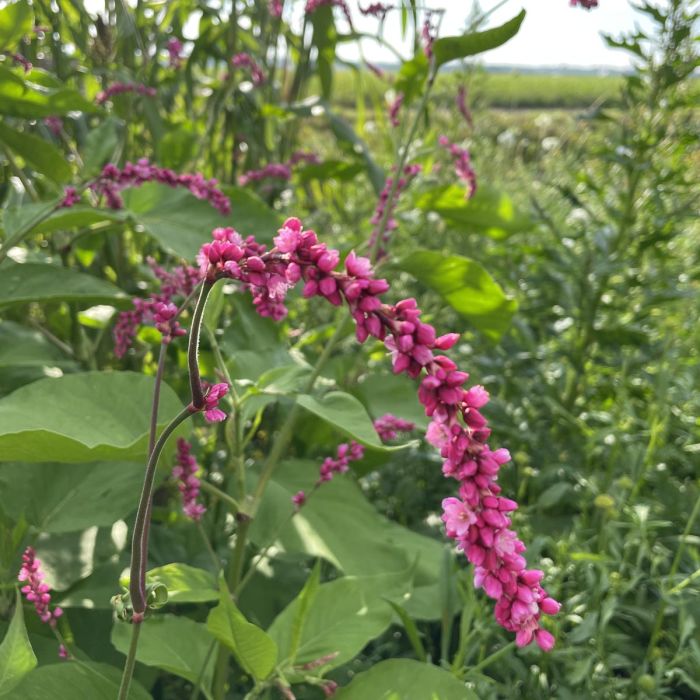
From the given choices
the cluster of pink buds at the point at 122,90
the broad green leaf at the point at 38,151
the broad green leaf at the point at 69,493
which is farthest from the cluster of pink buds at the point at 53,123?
the broad green leaf at the point at 69,493

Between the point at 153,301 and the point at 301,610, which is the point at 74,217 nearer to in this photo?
the point at 153,301

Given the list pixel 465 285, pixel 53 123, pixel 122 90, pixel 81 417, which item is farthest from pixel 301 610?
pixel 53 123

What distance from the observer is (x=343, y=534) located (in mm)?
1023

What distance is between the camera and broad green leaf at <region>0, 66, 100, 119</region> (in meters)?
1.01

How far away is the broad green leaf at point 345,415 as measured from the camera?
25.0 inches

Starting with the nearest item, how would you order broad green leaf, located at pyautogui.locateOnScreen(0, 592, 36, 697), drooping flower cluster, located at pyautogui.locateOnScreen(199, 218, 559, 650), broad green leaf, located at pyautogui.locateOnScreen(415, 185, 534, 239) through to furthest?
drooping flower cluster, located at pyautogui.locateOnScreen(199, 218, 559, 650) < broad green leaf, located at pyautogui.locateOnScreen(0, 592, 36, 697) < broad green leaf, located at pyautogui.locateOnScreen(415, 185, 534, 239)

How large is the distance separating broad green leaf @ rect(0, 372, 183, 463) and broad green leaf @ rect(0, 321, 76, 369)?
7.7 inches

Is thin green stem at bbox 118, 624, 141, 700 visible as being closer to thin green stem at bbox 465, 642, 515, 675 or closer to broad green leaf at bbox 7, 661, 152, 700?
broad green leaf at bbox 7, 661, 152, 700

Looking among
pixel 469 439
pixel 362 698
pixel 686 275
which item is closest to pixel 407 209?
pixel 686 275

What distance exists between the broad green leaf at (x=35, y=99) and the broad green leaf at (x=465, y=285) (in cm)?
49

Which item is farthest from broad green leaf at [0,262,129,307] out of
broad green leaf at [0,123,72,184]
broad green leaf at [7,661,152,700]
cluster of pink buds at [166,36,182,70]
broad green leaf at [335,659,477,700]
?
cluster of pink buds at [166,36,182,70]

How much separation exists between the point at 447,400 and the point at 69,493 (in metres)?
0.61

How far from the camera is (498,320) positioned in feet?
3.58

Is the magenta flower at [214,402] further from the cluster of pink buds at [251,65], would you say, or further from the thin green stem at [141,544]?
the cluster of pink buds at [251,65]
